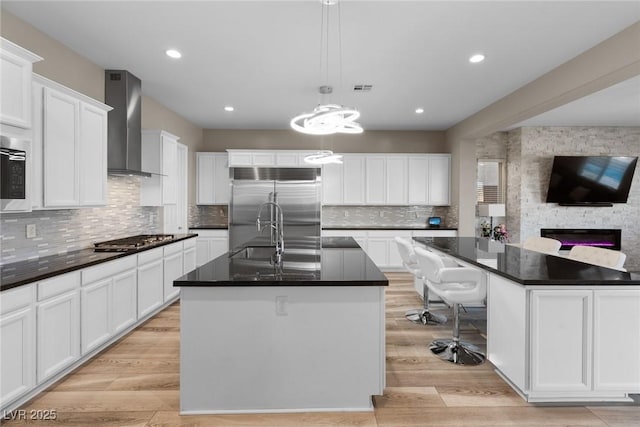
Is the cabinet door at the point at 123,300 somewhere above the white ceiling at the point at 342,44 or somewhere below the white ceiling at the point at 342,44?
below

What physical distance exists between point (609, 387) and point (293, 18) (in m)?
3.53

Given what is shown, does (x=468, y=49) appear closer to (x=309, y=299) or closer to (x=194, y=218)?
(x=309, y=299)

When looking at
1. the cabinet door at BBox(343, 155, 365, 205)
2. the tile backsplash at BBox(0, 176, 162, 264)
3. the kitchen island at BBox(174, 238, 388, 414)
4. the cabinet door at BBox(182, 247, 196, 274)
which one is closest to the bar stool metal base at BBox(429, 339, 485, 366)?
the kitchen island at BBox(174, 238, 388, 414)

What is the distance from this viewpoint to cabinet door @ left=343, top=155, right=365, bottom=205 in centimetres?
684

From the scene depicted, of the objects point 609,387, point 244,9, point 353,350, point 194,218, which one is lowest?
point 609,387

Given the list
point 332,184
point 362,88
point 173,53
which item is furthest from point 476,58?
point 332,184

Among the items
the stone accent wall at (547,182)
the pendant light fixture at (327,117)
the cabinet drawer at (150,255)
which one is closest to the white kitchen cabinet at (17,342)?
the cabinet drawer at (150,255)

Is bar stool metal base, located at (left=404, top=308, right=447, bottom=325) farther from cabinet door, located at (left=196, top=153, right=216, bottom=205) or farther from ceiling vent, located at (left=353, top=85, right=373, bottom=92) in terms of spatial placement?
cabinet door, located at (left=196, top=153, right=216, bottom=205)

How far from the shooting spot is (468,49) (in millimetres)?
3357

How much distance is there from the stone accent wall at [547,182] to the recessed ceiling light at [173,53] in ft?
20.0

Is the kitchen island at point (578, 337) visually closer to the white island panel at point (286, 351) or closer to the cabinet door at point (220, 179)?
the white island panel at point (286, 351)

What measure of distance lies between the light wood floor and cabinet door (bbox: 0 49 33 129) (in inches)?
76.7

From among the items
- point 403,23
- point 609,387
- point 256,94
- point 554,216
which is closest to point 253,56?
point 256,94

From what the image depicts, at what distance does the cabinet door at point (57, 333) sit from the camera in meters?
2.33
